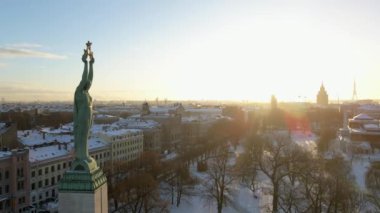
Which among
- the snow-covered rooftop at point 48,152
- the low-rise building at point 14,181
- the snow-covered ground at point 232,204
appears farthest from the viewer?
the snow-covered rooftop at point 48,152

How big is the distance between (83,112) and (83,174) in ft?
5.80

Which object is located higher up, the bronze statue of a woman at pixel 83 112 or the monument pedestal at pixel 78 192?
the bronze statue of a woman at pixel 83 112

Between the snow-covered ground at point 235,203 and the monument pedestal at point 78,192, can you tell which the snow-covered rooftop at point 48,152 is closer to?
the snow-covered ground at point 235,203

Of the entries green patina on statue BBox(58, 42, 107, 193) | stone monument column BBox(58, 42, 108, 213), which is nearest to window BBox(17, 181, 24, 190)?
stone monument column BBox(58, 42, 108, 213)

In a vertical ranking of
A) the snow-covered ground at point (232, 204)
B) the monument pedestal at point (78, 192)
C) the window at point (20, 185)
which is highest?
the monument pedestal at point (78, 192)

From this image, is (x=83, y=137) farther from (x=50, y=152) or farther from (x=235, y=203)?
(x=50, y=152)

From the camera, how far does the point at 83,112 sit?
12.6 meters

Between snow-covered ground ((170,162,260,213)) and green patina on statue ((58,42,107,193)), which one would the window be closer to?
snow-covered ground ((170,162,260,213))

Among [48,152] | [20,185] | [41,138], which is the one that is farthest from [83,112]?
[41,138]

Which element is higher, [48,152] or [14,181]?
[48,152]

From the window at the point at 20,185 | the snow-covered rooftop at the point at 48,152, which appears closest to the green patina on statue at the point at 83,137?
the window at the point at 20,185

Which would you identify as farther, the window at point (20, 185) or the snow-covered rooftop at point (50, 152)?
the snow-covered rooftop at point (50, 152)

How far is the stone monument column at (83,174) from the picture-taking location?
12.1m

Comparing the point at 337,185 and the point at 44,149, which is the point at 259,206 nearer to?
the point at 337,185
